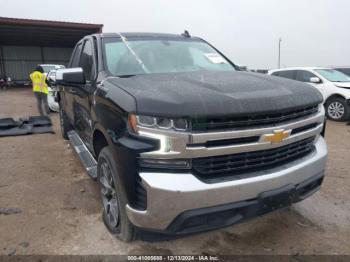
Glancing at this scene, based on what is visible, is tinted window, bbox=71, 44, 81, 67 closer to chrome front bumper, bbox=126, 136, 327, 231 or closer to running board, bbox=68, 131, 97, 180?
running board, bbox=68, 131, 97, 180

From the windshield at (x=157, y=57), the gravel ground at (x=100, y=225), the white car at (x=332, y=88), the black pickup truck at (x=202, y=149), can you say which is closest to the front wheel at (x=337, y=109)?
the white car at (x=332, y=88)

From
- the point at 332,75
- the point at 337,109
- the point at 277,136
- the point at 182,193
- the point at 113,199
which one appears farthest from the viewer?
the point at 332,75

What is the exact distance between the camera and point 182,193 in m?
2.21

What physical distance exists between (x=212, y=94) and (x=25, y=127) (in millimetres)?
7103

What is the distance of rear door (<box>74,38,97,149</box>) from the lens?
3561mm

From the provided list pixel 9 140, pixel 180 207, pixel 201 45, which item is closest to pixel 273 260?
pixel 180 207

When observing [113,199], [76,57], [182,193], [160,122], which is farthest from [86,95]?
[182,193]

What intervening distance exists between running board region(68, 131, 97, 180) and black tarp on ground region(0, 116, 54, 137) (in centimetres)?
322

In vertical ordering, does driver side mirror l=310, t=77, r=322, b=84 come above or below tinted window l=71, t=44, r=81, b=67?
below

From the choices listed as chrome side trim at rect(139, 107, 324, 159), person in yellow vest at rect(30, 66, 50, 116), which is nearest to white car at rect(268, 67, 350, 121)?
person in yellow vest at rect(30, 66, 50, 116)

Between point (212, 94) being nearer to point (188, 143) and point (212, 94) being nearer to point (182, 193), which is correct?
point (188, 143)

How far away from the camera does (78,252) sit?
2.90 meters

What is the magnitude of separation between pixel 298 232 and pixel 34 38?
94.8 feet

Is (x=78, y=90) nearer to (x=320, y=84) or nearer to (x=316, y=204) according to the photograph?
(x=316, y=204)
